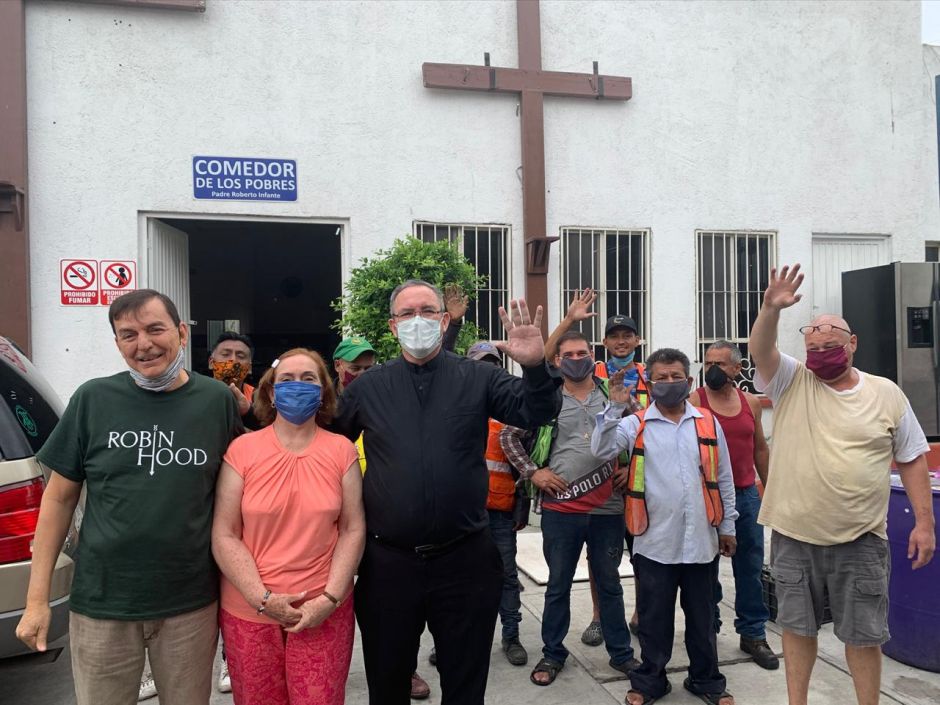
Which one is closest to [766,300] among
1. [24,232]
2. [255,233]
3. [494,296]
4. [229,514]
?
[229,514]

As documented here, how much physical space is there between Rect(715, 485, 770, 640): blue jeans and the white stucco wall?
456cm

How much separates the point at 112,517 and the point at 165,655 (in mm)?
522

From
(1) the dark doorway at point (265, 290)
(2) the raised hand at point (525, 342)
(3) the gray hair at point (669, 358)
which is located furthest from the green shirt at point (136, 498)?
(1) the dark doorway at point (265, 290)

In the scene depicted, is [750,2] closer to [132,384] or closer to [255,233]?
[255,233]

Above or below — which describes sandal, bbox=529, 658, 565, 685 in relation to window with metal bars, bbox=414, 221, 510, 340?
below

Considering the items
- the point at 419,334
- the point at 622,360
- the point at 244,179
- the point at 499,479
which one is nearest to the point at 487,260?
the point at 244,179

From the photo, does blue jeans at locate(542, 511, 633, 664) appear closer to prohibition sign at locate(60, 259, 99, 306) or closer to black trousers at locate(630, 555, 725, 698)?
black trousers at locate(630, 555, 725, 698)

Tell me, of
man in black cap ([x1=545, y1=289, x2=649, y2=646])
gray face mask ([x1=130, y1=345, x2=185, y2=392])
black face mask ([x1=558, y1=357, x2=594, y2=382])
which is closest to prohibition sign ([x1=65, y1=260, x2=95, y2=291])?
man in black cap ([x1=545, y1=289, x2=649, y2=646])

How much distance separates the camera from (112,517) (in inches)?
90.9

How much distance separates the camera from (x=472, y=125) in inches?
320

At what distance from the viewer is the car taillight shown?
9.45ft

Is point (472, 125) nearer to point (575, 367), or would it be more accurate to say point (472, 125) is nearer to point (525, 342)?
point (575, 367)

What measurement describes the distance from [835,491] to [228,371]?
3.14m

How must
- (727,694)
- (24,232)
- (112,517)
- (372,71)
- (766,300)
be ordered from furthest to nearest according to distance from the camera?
(372,71) → (24,232) → (727,694) → (766,300) → (112,517)
